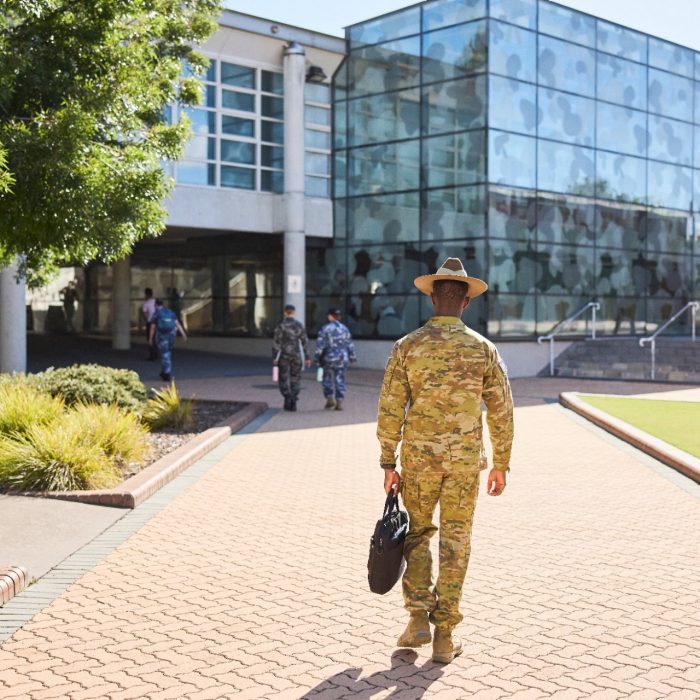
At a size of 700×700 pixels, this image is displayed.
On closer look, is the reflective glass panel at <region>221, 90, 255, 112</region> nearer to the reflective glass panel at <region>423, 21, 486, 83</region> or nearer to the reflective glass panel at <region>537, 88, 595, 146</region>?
the reflective glass panel at <region>423, 21, 486, 83</region>

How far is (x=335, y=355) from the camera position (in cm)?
1675

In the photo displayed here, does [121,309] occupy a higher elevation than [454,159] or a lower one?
lower

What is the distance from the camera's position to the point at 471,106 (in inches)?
1016

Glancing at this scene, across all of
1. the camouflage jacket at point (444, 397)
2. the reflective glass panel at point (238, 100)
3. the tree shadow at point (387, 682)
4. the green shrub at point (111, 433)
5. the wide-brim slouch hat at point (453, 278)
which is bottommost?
the tree shadow at point (387, 682)

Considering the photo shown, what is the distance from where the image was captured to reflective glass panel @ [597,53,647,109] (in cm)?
2895

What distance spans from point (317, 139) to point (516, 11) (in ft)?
21.2

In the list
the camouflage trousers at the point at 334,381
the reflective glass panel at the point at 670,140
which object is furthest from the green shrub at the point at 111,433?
the reflective glass panel at the point at 670,140

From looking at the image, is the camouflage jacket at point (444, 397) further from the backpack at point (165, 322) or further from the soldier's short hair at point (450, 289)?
the backpack at point (165, 322)

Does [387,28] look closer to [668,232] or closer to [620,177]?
[620,177]

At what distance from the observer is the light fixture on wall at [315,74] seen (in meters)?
28.0

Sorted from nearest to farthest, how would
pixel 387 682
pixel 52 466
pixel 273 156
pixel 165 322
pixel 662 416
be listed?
pixel 387 682 < pixel 52 466 < pixel 662 416 < pixel 165 322 < pixel 273 156

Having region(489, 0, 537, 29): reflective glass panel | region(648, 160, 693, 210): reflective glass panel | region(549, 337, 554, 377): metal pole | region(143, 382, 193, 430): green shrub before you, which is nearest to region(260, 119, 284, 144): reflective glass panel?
region(489, 0, 537, 29): reflective glass panel

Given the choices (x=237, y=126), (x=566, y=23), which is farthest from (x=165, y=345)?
(x=566, y=23)

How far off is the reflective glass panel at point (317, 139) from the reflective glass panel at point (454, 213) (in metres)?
3.99
